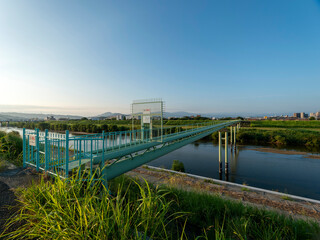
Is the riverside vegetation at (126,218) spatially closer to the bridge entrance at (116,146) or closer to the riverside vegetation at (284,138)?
the bridge entrance at (116,146)

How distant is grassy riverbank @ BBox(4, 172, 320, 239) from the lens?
1880mm

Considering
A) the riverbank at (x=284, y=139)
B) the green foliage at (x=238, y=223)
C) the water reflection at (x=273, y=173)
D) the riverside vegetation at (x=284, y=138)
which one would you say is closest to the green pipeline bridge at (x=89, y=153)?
the green foliage at (x=238, y=223)

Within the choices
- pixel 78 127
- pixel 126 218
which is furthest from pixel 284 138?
pixel 78 127

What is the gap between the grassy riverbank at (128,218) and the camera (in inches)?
74.0

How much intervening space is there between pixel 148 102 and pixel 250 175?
14031mm

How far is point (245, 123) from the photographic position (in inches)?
1897

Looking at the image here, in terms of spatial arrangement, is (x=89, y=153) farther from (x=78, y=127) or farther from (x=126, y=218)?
(x=78, y=127)

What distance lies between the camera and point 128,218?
1952 mm

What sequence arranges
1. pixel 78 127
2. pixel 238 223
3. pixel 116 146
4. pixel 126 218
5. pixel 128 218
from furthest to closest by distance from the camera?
pixel 78 127 → pixel 116 146 → pixel 238 223 → pixel 126 218 → pixel 128 218

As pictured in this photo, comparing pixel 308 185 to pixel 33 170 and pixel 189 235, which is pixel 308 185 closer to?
pixel 189 235

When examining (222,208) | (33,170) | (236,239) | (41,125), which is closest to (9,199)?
(33,170)

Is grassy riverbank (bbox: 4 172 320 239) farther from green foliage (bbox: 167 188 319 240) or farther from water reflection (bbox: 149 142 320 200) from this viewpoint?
water reflection (bbox: 149 142 320 200)

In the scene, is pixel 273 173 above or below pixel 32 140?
below

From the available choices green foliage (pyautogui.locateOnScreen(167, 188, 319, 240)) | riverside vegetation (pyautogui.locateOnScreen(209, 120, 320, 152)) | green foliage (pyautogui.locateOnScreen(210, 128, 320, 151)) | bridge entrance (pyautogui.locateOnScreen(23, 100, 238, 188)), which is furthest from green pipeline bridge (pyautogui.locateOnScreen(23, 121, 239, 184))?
green foliage (pyautogui.locateOnScreen(210, 128, 320, 151))
